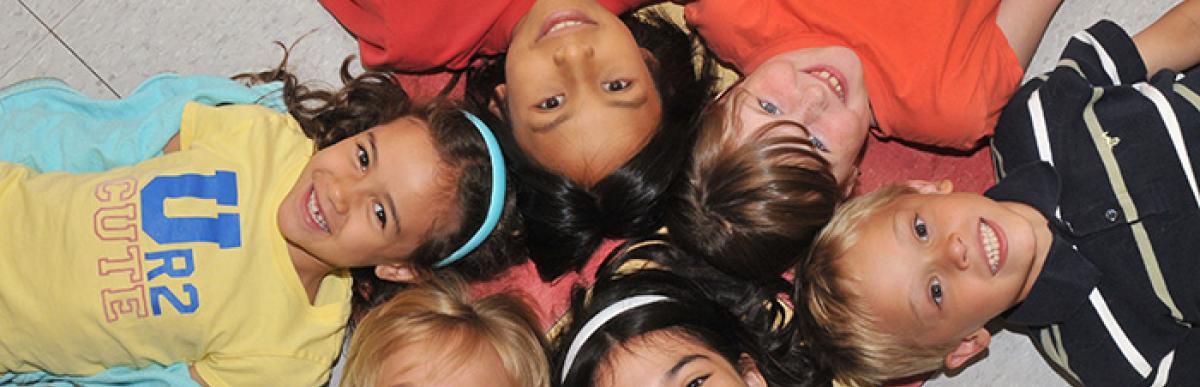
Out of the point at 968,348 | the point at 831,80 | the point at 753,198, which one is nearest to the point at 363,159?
the point at 753,198

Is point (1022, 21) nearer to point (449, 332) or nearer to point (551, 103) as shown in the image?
point (551, 103)

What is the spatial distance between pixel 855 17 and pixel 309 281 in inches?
33.4

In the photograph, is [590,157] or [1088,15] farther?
[1088,15]

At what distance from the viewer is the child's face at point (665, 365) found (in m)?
1.31

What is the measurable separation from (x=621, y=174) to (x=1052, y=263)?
1.94 feet

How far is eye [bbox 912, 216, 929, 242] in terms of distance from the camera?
1.33 metres

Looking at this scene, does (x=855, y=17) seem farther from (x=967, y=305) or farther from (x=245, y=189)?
(x=245, y=189)

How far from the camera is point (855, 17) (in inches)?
56.9

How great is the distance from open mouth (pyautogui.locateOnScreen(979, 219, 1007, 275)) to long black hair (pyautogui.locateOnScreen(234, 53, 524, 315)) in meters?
0.64

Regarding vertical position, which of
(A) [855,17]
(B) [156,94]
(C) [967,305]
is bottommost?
(C) [967,305]

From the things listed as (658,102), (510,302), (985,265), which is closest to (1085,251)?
(985,265)

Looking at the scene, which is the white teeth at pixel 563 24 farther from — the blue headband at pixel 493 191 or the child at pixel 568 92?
the blue headband at pixel 493 191

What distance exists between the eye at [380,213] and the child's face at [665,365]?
34 centimetres

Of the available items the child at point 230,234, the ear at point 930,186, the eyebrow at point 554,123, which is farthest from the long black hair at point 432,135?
the ear at point 930,186
